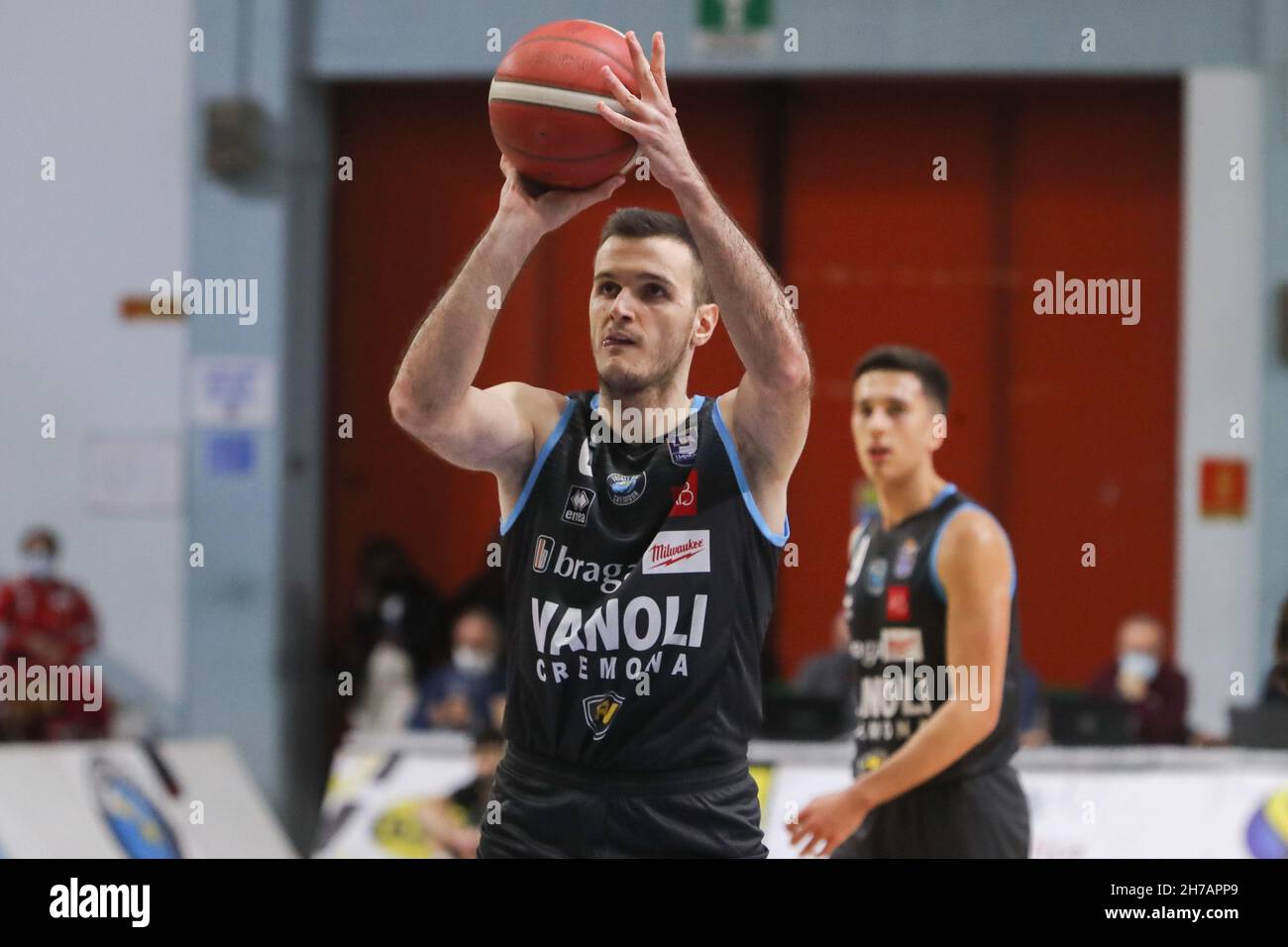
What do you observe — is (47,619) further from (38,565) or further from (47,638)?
(38,565)

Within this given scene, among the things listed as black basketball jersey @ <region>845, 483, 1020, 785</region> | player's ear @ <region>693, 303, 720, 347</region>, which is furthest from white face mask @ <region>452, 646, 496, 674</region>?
player's ear @ <region>693, 303, 720, 347</region>

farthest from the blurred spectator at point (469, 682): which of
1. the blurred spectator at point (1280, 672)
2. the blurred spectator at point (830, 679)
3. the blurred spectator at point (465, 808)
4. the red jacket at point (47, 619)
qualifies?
the blurred spectator at point (1280, 672)

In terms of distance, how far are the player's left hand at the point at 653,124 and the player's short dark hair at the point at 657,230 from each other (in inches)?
11.0

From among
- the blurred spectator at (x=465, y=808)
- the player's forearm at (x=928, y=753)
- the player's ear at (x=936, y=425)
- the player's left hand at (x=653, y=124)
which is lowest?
the blurred spectator at (x=465, y=808)

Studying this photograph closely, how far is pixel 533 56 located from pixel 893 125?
572 centimetres

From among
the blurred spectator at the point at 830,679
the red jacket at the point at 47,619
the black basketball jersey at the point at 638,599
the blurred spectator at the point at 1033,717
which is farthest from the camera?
the red jacket at the point at 47,619

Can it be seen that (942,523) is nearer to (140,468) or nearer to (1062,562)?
(1062,562)

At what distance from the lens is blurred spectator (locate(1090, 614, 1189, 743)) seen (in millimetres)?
6719

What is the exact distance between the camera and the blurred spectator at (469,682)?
7.03m

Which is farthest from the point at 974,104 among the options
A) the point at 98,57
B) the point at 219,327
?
the point at 98,57

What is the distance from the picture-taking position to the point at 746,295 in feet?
9.77

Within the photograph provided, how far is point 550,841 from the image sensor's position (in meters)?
3.13

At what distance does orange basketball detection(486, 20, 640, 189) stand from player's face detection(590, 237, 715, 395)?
203 millimetres

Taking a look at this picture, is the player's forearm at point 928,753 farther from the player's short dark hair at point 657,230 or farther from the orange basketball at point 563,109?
the orange basketball at point 563,109
